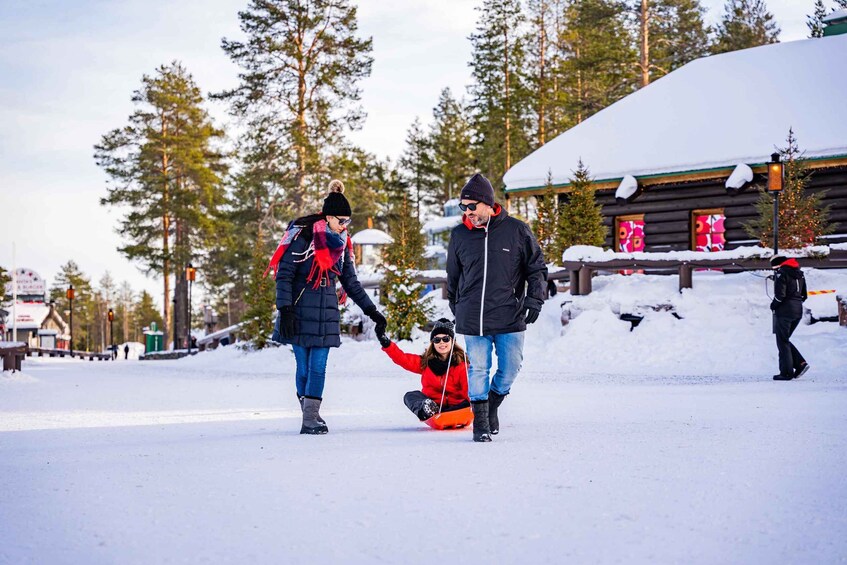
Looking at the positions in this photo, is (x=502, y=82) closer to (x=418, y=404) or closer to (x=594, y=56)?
(x=594, y=56)

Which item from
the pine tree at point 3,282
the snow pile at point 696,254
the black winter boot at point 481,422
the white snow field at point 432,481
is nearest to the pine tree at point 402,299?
the snow pile at point 696,254

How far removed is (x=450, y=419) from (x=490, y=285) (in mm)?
1364

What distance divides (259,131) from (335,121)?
300 centimetres

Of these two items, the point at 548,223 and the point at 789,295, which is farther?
the point at 548,223

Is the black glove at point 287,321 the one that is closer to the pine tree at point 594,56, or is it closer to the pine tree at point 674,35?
the pine tree at point 594,56

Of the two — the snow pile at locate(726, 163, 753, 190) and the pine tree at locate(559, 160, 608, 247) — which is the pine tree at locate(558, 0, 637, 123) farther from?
the snow pile at locate(726, 163, 753, 190)

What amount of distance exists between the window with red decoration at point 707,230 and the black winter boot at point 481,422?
1916 centimetres

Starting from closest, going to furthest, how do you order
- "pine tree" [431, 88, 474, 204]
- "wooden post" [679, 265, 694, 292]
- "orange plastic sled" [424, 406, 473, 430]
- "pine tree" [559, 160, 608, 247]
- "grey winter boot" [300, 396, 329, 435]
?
"grey winter boot" [300, 396, 329, 435]
"orange plastic sled" [424, 406, 473, 430]
"wooden post" [679, 265, 694, 292]
"pine tree" [559, 160, 608, 247]
"pine tree" [431, 88, 474, 204]

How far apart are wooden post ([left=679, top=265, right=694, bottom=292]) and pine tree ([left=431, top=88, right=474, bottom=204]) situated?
40.4m

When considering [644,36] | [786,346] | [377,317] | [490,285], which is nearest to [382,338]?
[377,317]

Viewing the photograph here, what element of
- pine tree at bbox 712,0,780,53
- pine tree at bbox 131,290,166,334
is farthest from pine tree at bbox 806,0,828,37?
pine tree at bbox 131,290,166,334

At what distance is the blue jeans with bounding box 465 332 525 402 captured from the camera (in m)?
6.74

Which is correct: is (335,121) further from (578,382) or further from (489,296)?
(489,296)

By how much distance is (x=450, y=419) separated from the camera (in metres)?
7.50
